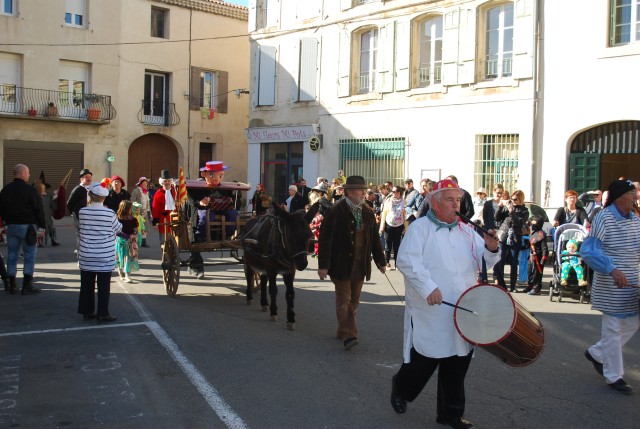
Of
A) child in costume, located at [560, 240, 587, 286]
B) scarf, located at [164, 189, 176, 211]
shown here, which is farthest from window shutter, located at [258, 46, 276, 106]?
child in costume, located at [560, 240, 587, 286]

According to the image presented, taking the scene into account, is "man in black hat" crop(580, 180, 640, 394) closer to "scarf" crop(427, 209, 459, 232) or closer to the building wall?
"scarf" crop(427, 209, 459, 232)

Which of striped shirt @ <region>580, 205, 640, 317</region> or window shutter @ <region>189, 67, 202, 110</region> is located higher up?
window shutter @ <region>189, 67, 202, 110</region>

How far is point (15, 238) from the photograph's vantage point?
11477 millimetres

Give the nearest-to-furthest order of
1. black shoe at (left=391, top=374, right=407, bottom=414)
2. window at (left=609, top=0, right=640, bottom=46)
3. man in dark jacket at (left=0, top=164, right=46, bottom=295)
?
black shoe at (left=391, top=374, right=407, bottom=414) < man in dark jacket at (left=0, top=164, right=46, bottom=295) < window at (left=609, top=0, right=640, bottom=46)

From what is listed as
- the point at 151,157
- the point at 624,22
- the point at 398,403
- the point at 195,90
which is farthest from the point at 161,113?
the point at 398,403

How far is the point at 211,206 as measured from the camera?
11.6m

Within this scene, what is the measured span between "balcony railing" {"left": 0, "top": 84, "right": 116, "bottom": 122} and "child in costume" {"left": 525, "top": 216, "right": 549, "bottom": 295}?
76.4 feet

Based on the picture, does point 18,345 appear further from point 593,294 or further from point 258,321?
point 593,294

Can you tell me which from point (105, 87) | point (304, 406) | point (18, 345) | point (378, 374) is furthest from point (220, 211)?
point (105, 87)

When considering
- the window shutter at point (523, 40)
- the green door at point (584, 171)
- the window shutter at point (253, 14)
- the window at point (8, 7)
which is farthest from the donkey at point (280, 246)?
the window at point (8, 7)

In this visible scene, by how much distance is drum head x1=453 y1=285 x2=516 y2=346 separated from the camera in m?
5.12

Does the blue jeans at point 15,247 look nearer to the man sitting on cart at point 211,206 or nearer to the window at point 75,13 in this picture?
the man sitting on cart at point 211,206

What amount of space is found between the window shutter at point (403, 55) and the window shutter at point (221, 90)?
14178mm

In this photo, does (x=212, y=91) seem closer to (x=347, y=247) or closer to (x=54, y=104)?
(x=54, y=104)
